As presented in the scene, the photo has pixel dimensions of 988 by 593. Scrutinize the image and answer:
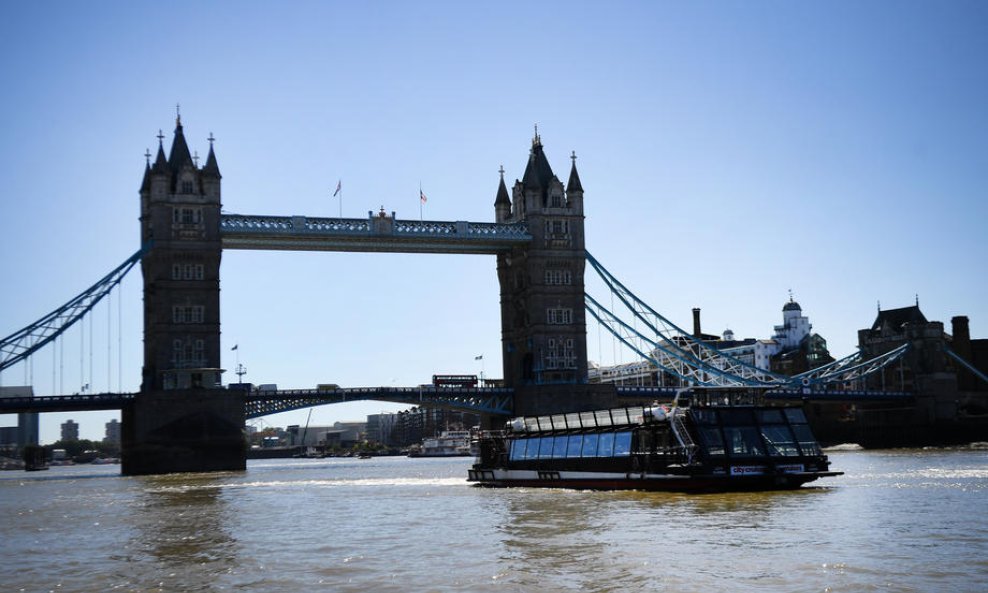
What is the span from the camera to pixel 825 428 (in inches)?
5330

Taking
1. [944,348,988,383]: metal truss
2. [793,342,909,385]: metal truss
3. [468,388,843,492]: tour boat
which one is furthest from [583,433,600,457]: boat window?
[944,348,988,383]: metal truss

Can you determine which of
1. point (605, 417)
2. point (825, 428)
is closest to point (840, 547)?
point (605, 417)

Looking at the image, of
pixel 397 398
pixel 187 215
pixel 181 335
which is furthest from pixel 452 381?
pixel 187 215

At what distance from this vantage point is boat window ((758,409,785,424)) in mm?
51312

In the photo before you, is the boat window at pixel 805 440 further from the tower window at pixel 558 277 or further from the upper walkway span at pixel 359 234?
the tower window at pixel 558 277

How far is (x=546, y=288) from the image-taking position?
117250 mm

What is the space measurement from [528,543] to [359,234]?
76.3 metres

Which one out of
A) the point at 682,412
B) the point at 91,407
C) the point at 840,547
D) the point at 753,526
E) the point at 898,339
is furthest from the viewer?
the point at 898,339

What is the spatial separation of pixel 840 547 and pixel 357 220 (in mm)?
81901

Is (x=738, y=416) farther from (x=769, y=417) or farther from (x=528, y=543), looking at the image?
(x=528, y=543)

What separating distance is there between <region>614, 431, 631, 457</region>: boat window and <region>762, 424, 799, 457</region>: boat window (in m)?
6.23

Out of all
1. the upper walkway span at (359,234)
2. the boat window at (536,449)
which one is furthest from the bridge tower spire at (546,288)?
the boat window at (536,449)

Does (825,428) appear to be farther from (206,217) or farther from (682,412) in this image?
(682,412)

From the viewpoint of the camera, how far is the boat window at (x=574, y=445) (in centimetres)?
5859
